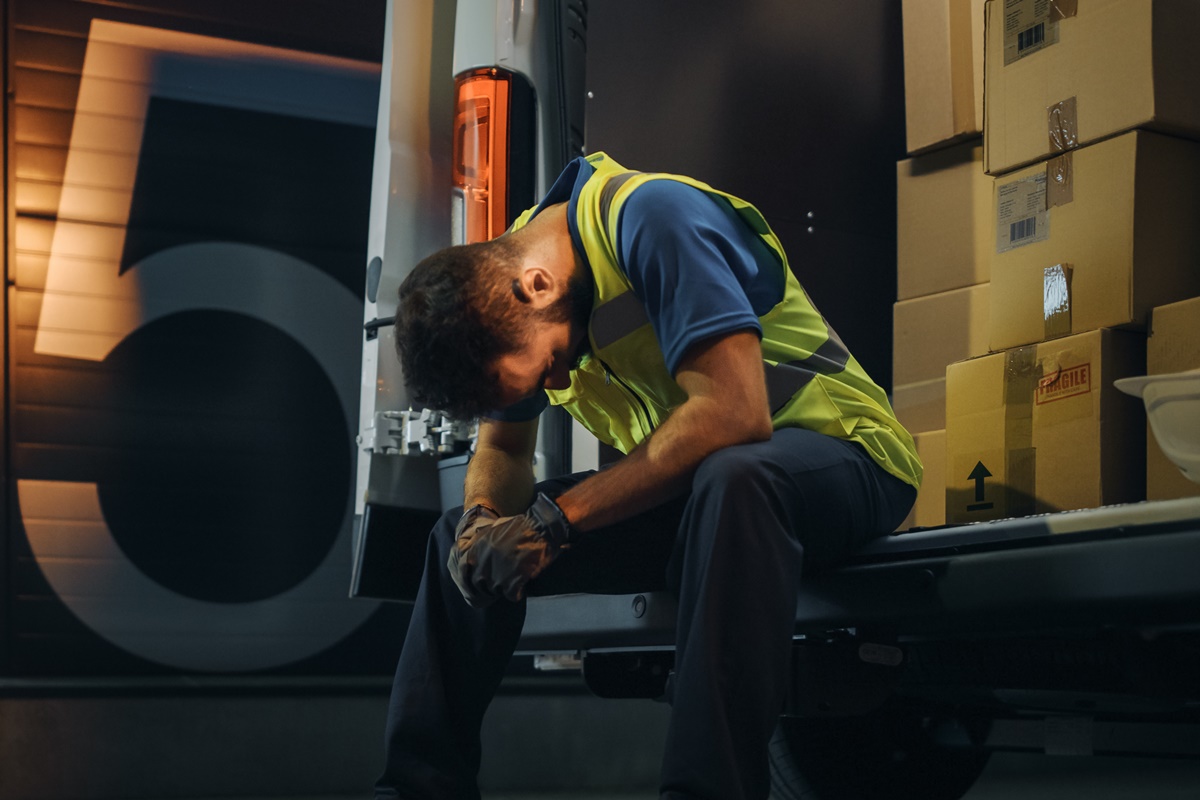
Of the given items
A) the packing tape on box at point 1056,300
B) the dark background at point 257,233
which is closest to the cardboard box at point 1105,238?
the packing tape on box at point 1056,300

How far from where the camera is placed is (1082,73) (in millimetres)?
2213

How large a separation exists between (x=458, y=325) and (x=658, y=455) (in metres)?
0.32

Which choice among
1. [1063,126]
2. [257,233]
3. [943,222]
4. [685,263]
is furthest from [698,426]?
[257,233]

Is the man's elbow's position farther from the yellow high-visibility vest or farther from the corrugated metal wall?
→ the corrugated metal wall

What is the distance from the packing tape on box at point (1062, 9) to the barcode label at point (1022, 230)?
13.5 inches

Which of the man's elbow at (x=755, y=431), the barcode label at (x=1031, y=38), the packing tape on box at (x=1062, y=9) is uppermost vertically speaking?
the packing tape on box at (x=1062, y=9)

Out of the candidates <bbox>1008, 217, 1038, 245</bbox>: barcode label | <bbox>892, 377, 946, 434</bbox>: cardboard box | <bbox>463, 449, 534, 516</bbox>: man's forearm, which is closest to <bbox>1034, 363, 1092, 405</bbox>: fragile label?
<bbox>1008, 217, 1038, 245</bbox>: barcode label


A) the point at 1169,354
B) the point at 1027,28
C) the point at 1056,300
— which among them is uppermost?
the point at 1027,28

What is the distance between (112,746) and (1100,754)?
238 cm

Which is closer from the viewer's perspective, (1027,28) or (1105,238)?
(1105,238)

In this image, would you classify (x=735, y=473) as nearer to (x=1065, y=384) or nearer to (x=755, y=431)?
(x=755, y=431)

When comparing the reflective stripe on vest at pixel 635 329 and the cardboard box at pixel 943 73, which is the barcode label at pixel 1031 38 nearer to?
the cardboard box at pixel 943 73

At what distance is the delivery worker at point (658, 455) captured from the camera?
1.57m

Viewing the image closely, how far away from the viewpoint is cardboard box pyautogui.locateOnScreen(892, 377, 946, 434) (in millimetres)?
2705
